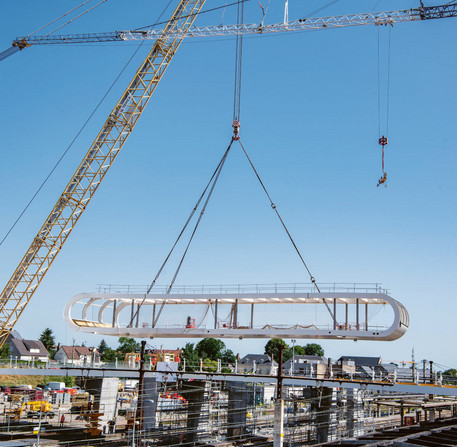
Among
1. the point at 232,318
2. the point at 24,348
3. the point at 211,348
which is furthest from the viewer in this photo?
the point at 211,348

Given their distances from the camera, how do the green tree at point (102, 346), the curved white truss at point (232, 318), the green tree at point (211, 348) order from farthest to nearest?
the green tree at point (102, 346), the green tree at point (211, 348), the curved white truss at point (232, 318)

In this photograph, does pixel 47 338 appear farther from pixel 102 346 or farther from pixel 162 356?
pixel 162 356

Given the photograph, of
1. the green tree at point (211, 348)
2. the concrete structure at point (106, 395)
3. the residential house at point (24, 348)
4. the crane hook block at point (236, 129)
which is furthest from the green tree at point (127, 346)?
the crane hook block at point (236, 129)

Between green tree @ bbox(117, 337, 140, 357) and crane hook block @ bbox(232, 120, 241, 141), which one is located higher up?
crane hook block @ bbox(232, 120, 241, 141)

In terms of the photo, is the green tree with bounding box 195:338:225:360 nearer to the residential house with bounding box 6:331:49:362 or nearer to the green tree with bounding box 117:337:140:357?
the green tree with bounding box 117:337:140:357

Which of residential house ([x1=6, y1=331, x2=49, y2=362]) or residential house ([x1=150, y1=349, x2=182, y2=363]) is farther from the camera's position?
residential house ([x1=6, y1=331, x2=49, y2=362])

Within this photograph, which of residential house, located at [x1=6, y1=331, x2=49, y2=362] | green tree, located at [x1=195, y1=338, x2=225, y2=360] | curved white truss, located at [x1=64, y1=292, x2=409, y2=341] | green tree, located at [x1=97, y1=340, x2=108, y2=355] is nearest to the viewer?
curved white truss, located at [x1=64, y1=292, x2=409, y2=341]

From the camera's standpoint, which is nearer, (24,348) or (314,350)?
(24,348)

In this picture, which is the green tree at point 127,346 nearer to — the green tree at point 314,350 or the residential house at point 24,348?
the residential house at point 24,348

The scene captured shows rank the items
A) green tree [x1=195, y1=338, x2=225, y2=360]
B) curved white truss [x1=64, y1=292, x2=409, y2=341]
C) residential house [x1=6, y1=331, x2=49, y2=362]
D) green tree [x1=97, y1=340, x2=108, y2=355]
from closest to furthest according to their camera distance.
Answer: curved white truss [x1=64, y1=292, x2=409, y2=341] → residential house [x1=6, y1=331, x2=49, y2=362] → green tree [x1=195, y1=338, x2=225, y2=360] → green tree [x1=97, y1=340, x2=108, y2=355]

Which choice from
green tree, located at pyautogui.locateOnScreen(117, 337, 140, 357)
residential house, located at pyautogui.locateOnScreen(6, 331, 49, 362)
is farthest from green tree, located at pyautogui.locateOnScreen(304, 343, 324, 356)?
residential house, located at pyautogui.locateOnScreen(6, 331, 49, 362)

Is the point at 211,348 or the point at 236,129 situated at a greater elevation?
the point at 236,129

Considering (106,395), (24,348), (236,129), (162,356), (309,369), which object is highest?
(236,129)

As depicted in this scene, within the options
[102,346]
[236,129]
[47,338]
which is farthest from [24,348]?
[236,129]
